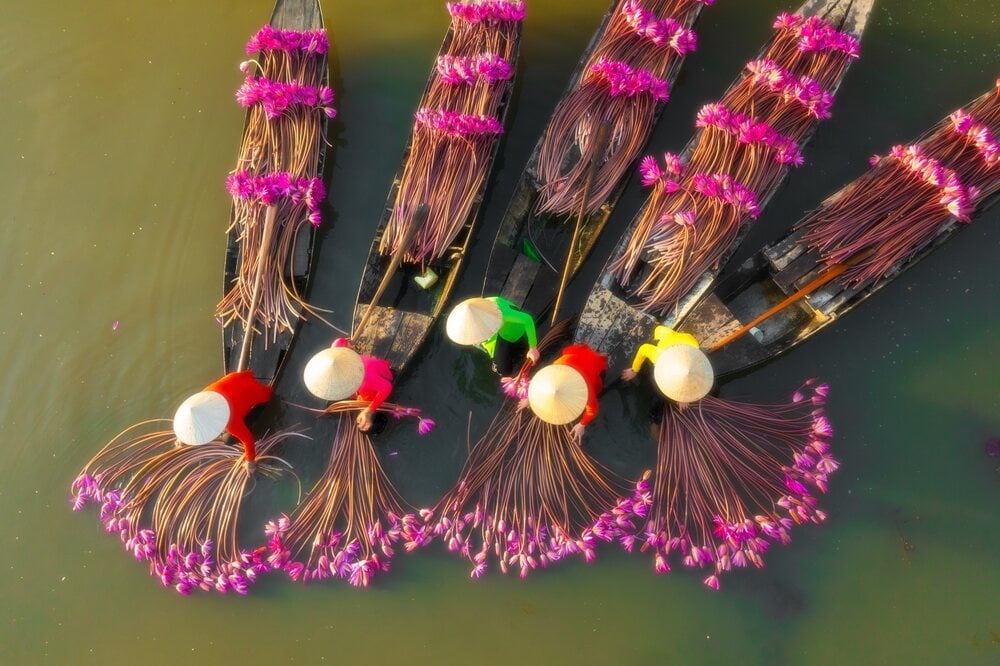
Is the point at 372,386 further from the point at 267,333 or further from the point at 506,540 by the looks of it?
the point at 506,540

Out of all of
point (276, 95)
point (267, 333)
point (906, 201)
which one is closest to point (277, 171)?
point (276, 95)

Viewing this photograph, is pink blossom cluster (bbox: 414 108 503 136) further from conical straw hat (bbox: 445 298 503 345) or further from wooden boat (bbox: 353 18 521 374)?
conical straw hat (bbox: 445 298 503 345)

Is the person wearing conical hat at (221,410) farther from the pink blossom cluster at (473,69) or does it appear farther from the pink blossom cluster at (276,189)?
the pink blossom cluster at (473,69)

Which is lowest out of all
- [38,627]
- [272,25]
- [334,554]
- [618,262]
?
[38,627]

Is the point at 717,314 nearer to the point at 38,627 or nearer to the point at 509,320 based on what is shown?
the point at 509,320

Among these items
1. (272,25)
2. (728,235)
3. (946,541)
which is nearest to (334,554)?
(728,235)

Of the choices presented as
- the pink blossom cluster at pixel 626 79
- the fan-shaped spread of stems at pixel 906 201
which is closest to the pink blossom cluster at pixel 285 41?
the pink blossom cluster at pixel 626 79
